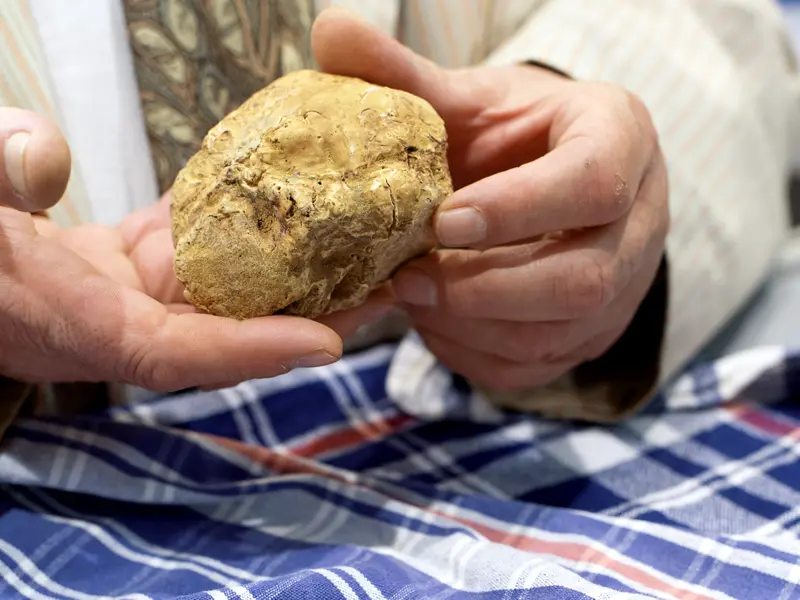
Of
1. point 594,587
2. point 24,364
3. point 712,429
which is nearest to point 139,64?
point 24,364

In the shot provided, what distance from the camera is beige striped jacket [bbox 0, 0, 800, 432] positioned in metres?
0.82

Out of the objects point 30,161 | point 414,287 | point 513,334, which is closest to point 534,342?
point 513,334

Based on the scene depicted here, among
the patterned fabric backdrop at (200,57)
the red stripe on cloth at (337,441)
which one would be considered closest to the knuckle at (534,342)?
the red stripe on cloth at (337,441)

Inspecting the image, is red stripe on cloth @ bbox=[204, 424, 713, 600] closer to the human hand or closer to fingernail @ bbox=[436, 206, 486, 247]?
the human hand

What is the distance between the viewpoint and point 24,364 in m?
0.65

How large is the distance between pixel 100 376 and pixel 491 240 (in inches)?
15.0

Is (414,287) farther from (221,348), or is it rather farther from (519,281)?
(221,348)

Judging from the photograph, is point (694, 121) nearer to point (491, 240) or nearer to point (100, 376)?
point (491, 240)

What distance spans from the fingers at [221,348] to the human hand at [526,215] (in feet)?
0.54

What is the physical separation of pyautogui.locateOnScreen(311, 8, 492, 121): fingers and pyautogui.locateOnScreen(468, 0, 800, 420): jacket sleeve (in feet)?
0.91

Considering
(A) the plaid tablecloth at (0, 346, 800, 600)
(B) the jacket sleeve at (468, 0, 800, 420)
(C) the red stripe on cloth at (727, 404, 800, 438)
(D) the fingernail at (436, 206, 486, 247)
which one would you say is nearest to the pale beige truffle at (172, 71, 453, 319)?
(D) the fingernail at (436, 206, 486, 247)

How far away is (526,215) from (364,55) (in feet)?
0.72

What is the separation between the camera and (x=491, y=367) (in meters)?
0.82

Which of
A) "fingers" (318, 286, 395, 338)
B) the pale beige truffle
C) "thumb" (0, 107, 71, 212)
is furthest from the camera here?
"fingers" (318, 286, 395, 338)
